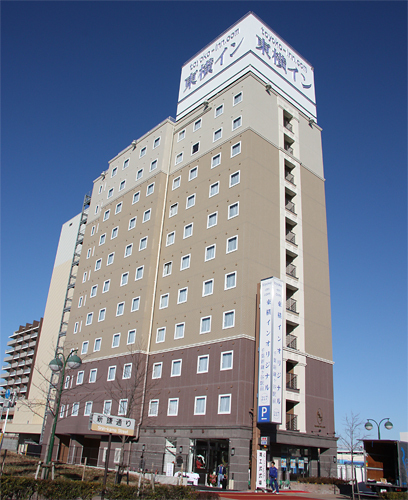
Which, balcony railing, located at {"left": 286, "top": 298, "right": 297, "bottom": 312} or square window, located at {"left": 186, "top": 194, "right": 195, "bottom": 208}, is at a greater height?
square window, located at {"left": 186, "top": 194, "right": 195, "bottom": 208}

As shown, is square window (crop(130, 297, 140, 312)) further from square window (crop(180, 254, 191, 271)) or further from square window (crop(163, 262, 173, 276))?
square window (crop(180, 254, 191, 271))

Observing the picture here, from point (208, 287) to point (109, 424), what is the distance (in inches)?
915

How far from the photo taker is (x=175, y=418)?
39844 millimetres

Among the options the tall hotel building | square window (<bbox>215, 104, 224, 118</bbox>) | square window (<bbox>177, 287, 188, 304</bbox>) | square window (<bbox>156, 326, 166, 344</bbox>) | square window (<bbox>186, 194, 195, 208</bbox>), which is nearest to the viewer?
the tall hotel building

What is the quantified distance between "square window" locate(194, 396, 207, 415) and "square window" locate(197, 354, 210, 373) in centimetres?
225

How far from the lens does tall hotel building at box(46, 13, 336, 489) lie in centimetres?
3731

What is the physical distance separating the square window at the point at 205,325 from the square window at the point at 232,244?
6.56m

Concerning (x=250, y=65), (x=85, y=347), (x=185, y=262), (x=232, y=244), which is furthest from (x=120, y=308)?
(x=250, y=65)

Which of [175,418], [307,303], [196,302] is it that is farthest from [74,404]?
[307,303]

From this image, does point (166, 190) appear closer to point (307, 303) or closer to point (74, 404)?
point (307, 303)

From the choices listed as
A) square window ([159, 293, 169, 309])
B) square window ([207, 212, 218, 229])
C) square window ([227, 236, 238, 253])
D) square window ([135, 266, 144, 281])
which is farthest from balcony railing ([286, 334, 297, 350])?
square window ([135, 266, 144, 281])

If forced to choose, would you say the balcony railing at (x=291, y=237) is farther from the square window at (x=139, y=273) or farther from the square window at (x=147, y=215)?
the square window at (x=147, y=215)

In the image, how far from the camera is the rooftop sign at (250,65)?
5263 cm

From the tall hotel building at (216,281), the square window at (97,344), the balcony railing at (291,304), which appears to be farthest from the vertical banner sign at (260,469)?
the square window at (97,344)
